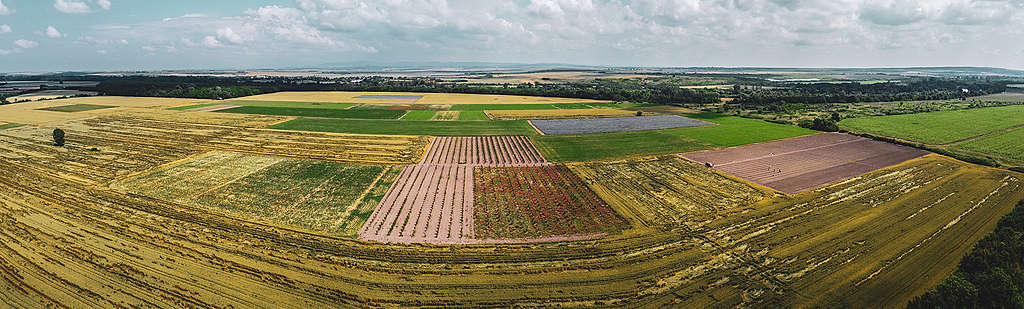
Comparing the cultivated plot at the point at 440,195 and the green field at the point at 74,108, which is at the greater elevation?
the green field at the point at 74,108

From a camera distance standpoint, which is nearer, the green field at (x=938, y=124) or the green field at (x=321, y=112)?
the green field at (x=938, y=124)

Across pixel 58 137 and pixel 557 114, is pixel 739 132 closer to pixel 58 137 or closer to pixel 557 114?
pixel 557 114

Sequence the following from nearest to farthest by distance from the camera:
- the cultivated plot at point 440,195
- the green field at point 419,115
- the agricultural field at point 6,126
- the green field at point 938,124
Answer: the cultivated plot at point 440,195 → the green field at point 938,124 → the agricultural field at point 6,126 → the green field at point 419,115

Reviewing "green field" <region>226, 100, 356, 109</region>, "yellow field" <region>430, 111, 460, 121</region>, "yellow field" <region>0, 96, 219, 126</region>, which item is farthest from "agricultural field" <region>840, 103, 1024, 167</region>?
"yellow field" <region>0, 96, 219, 126</region>

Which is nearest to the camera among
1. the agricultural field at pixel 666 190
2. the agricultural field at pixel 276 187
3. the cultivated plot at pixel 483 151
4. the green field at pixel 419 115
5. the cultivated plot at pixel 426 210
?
the cultivated plot at pixel 426 210

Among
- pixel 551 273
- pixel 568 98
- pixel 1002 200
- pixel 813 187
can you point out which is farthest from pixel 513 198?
pixel 568 98

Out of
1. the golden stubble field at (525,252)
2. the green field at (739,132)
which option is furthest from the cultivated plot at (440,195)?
the green field at (739,132)

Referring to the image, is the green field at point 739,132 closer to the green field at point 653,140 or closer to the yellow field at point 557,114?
the green field at point 653,140
